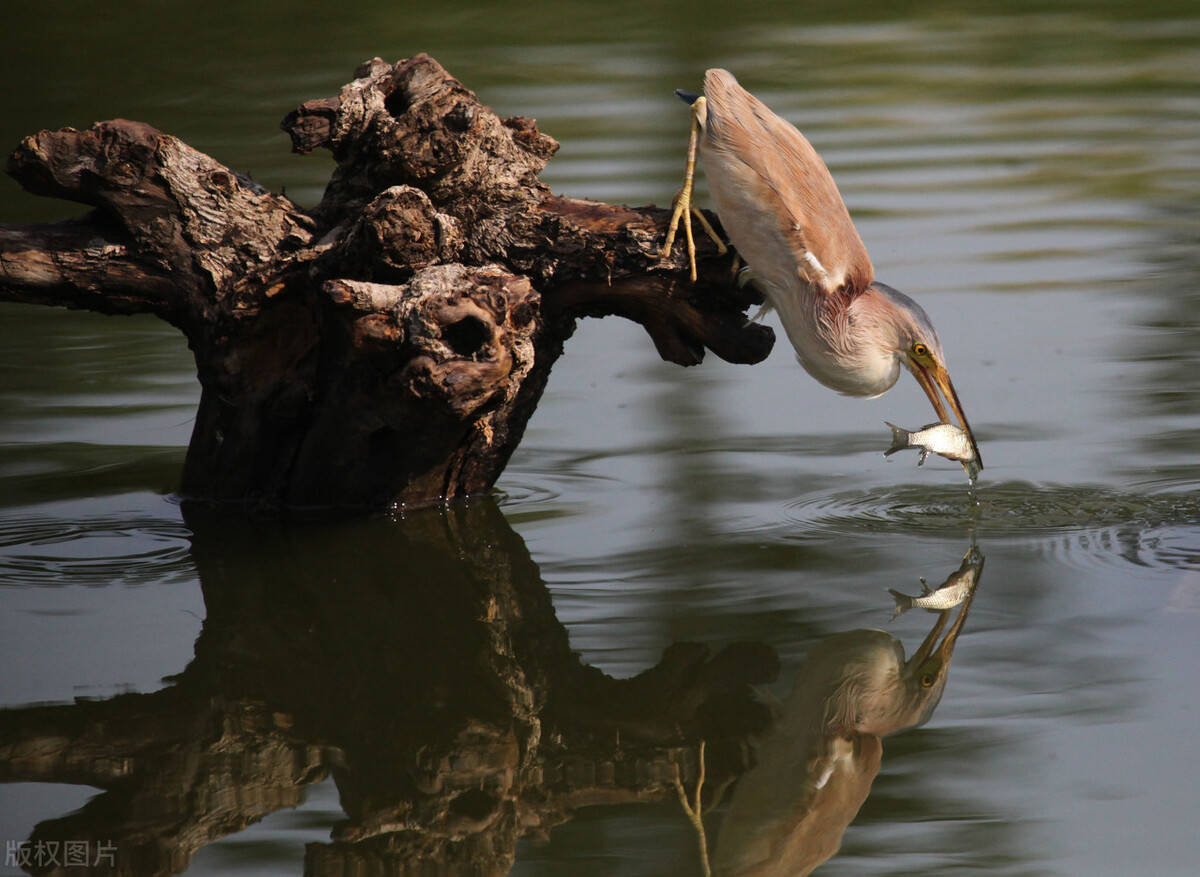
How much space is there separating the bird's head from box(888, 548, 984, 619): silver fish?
39 cm

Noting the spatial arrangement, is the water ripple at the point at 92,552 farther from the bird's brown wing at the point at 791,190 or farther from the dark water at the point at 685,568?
the bird's brown wing at the point at 791,190

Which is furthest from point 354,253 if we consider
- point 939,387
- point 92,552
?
point 939,387

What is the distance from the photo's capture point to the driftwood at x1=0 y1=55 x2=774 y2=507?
14.8 feet

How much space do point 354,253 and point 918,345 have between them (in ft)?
5.07

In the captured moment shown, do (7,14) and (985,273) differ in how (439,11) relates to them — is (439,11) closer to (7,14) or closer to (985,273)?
(7,14)

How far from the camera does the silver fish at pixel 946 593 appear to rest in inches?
164

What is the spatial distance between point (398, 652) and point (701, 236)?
1.47 m

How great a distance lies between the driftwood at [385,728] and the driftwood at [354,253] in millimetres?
568

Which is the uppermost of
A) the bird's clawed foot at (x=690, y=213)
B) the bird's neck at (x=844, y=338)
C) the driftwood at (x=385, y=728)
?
the bird's clawed foot at (x=690, y=213)

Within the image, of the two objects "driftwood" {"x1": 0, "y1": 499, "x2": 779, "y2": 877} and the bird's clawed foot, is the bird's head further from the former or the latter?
"driftwood" {"x1": 0, "y1": 499, "x2": 779, "y2": 877}

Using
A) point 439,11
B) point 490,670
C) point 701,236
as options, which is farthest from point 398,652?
point 439,11

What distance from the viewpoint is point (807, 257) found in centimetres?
441

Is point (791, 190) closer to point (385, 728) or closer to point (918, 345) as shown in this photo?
A: point (918, 345)

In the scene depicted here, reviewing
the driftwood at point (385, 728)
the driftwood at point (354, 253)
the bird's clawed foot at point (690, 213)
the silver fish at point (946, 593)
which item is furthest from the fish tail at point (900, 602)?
the bird's clawed foot at point (690, 213)
